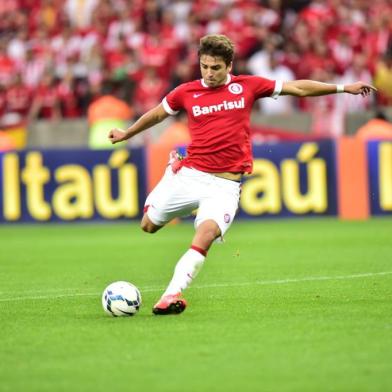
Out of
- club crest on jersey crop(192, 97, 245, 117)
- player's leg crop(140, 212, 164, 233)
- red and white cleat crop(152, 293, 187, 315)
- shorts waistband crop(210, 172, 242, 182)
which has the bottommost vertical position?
red and white cleat crop(152, 293, 187, 315)

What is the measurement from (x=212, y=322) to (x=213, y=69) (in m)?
2.06

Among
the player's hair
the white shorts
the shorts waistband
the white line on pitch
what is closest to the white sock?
the white shorts

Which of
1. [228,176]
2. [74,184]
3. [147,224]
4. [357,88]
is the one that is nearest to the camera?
[357,88]

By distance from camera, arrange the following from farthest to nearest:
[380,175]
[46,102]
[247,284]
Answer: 1. [46,102]
2. [380,175]
3. [247,284]

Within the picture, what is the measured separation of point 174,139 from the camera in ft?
68.8

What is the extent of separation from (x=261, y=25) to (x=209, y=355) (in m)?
16.1

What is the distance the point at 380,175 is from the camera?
19359 millimetres

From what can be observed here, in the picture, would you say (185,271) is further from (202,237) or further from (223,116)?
(223,116)

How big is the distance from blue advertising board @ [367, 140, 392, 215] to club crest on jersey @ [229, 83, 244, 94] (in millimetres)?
10174

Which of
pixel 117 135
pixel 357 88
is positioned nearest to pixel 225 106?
pixel 117 135

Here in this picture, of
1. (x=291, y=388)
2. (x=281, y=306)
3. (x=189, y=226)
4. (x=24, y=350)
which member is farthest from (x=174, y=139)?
(x=291, y=388)

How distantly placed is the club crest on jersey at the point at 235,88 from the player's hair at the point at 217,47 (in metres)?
0.28

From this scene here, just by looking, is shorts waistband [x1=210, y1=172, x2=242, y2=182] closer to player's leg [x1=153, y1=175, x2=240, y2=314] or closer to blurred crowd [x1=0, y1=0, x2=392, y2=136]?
player's leg [x1=153, y1=175, x2=240, y2=314]

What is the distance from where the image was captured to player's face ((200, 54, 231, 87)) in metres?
9.19
